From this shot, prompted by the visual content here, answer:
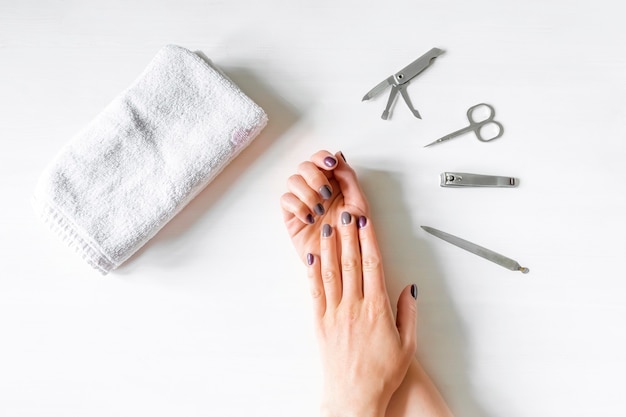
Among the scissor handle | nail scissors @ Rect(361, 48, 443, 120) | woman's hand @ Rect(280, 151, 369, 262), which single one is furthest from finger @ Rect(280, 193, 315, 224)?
the scissor handle

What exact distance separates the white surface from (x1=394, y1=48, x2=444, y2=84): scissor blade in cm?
2

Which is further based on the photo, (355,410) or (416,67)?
(416,67)

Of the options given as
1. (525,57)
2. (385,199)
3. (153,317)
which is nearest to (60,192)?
(153,317)

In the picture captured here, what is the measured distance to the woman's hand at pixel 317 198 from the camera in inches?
34.6

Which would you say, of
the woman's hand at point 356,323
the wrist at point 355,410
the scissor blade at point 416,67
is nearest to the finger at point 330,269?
the woman's hand at point 356,323

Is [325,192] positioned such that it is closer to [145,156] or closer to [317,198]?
[317,198]

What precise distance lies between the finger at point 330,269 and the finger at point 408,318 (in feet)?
0.32

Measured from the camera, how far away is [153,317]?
0.93 meters

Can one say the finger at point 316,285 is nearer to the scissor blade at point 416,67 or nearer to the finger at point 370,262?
the finger at point 370,262

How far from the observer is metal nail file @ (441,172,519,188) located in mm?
926

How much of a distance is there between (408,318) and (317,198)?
23 centimetres

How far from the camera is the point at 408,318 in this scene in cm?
89

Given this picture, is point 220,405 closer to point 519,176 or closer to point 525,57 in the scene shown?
point 519,176

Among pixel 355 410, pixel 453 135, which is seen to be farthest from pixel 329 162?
pixel 355 410
